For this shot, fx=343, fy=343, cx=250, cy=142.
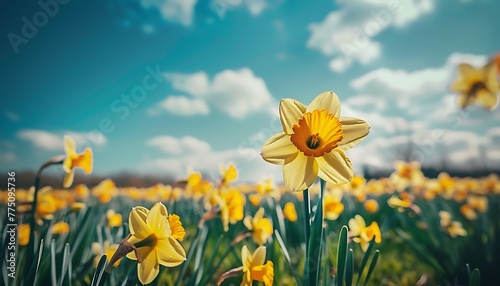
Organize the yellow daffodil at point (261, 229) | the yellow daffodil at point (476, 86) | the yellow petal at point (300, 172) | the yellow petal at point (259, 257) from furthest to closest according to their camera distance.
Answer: the yellow daffodil at point (261, 229) < the yellow petal at point (259, 257) < the yellow petal at point (300, 172) < the yellow daffodil at point (476, 86)

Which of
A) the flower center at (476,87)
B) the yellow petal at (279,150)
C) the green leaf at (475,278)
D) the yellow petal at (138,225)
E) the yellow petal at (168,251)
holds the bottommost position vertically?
the green leaf at (475,278)

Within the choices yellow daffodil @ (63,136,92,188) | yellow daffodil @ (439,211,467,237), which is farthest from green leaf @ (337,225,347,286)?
yellow daffodil @ (439,211,467,237)

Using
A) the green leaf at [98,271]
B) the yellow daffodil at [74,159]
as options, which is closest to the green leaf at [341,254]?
the green leaf at [98,271]

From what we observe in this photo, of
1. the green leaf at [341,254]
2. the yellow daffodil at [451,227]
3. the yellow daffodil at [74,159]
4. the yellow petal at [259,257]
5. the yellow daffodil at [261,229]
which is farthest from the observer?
the yellow daffodil at [451,227]

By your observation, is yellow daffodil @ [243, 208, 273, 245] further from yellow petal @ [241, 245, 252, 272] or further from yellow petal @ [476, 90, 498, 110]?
yellow petal @ [476, 90, 498, 110]

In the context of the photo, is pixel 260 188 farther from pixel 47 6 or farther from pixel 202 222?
pixel 47 6

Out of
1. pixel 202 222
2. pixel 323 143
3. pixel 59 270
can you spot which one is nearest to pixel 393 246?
pixel 202 222

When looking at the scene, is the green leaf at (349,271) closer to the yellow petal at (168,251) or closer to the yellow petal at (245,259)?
the yellow petal at (245,259)
